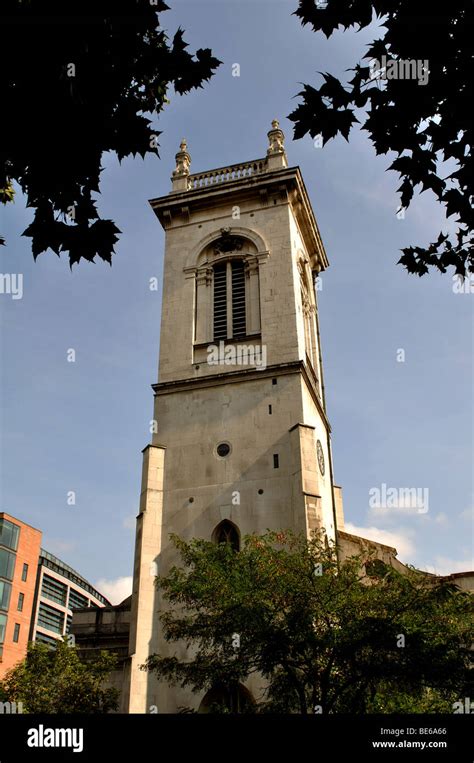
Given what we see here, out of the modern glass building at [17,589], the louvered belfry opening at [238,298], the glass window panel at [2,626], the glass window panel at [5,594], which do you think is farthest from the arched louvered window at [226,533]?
the glass window panel at [5,594]

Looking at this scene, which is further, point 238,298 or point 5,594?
point 5,594

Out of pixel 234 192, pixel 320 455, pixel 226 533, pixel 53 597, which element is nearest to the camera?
pixel 226 533

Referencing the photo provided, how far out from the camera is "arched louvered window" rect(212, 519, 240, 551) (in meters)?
23.5

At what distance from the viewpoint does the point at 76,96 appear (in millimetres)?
6266

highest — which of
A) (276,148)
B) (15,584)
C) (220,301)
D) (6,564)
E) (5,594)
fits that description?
(276,148)

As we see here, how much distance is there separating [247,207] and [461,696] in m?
23.2

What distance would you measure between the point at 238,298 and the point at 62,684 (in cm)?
1633

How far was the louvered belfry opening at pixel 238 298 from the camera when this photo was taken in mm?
28375

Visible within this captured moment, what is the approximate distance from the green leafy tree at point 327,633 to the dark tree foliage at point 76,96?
10.5 meters

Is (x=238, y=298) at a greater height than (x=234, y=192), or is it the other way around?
(x=234, y=192)

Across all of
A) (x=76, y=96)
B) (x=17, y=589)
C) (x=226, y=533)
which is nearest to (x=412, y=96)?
(x=76, y=96)

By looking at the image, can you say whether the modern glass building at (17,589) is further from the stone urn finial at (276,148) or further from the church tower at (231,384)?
the stone urn finial at (276,148)

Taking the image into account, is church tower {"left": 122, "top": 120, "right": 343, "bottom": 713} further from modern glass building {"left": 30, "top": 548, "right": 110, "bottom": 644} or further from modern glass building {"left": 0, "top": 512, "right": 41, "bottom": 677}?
modern glass building {"left": 30, "top": 548, "right": 110, "bottom": 644}

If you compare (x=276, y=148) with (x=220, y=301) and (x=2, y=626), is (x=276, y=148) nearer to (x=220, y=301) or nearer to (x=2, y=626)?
(x=220, y=301)
